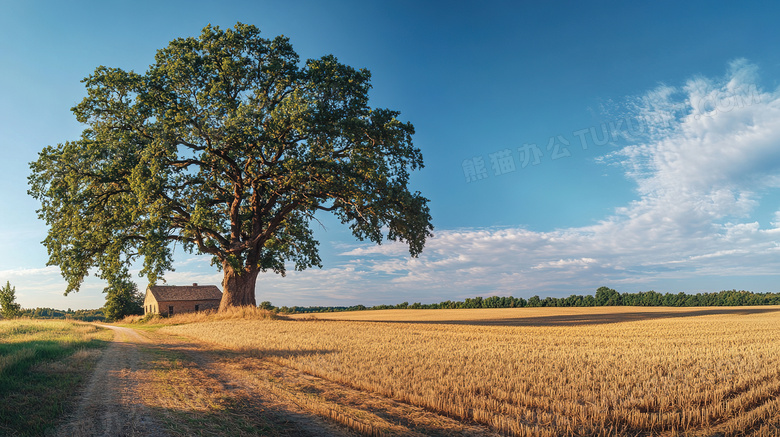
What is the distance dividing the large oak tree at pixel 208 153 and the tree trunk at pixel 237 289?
2334 mm

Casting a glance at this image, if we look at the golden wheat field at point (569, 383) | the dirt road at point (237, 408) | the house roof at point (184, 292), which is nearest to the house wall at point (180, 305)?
the house roof at point (184, 292)

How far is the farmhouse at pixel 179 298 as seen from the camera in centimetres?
6084

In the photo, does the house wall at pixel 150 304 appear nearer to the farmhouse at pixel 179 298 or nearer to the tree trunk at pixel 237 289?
the farmhouse at pixel 179 298

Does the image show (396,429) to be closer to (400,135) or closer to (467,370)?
(467,370)

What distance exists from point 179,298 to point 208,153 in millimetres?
47945

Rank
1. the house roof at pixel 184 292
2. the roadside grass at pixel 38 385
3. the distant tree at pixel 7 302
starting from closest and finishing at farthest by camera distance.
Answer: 1. the roadside grass at pixel 38 385
2. the distant tree at pixel 7 302
3. the house roof at pixel 184 292

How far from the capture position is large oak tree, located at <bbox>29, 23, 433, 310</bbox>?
73.0 ft

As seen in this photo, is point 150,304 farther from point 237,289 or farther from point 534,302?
point 534,302

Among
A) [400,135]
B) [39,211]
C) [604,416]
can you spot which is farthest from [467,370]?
[39,211]

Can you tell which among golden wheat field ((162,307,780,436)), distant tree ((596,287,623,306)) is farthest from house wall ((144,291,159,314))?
distant tree ((596,287,623,306))

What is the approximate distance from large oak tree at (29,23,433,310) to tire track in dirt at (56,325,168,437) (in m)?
14.6

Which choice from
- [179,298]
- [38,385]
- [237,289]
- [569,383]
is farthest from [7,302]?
[569,383]

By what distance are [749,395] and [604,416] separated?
10.6 ft

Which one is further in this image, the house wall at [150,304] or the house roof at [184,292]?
the house roof at [184,292]
